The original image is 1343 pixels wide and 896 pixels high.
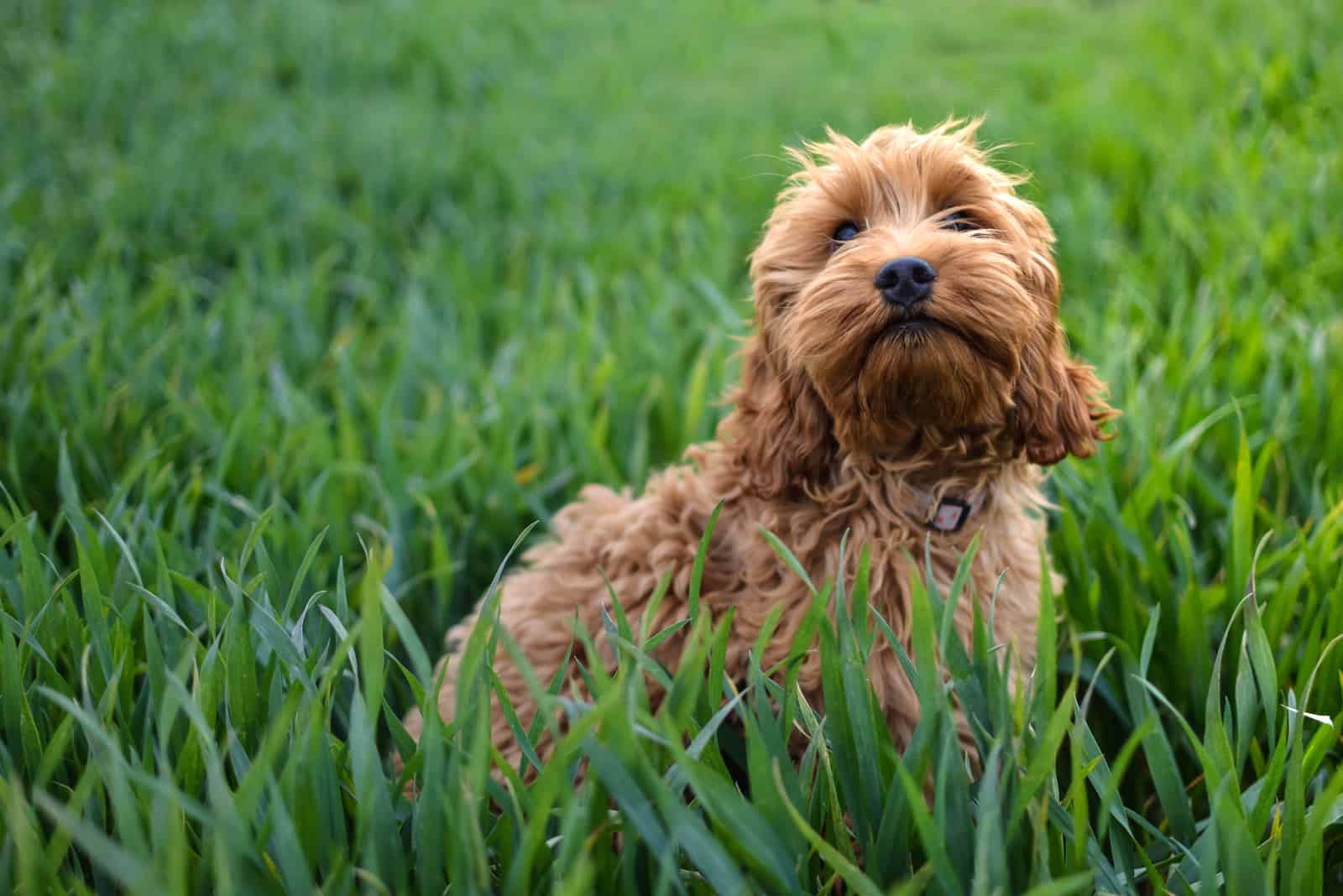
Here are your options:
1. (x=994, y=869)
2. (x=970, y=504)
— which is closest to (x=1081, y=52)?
(x=970, y=504)

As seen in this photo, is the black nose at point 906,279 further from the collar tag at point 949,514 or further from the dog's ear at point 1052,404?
the collar tag at point 949,514

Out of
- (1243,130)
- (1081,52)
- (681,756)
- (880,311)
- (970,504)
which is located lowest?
(681,756)

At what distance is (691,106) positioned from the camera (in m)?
6.74

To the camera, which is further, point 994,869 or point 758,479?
point 758,479

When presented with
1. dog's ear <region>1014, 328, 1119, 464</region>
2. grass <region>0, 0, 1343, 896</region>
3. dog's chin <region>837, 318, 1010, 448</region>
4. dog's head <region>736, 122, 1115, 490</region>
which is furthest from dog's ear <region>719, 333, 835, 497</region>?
dog's ear <region>1014, 328, 1119, 464</region>

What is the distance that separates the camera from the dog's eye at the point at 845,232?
6.43ft

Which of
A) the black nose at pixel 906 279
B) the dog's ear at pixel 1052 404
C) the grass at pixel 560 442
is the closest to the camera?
the grass at pixel 560 442

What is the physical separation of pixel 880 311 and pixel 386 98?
19.2ft

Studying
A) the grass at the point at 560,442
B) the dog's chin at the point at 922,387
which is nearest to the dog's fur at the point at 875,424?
the dog's chin at the point at 922,387

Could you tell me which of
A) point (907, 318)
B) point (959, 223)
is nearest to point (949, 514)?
point (907, 318)

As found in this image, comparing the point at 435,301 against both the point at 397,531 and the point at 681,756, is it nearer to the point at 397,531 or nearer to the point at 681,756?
the point at 397,531

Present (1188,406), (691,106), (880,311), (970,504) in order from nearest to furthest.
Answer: (880,311) < (970,504) < (1188,406) < (691,106)

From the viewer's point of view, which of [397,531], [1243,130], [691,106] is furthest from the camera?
[691,106]

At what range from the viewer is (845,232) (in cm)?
197
